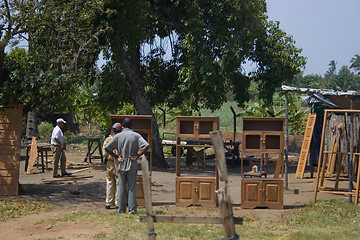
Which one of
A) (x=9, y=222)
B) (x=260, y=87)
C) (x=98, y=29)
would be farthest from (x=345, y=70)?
(x=9, y=222)

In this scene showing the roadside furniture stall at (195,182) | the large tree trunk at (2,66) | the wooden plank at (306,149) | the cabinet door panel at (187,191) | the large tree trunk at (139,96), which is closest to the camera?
the roadside furniture stall at (195,182)

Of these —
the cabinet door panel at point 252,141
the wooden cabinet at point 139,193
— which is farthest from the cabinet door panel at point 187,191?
the cabinet door panel at point 252,141

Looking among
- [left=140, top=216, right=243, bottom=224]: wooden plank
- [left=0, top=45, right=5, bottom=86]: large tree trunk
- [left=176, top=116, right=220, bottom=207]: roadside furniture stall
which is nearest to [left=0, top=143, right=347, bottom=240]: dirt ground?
[left=176, top=116, right=220, bottom=207]: roadside furniture stall

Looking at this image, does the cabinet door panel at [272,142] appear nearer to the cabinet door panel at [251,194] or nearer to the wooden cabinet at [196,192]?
the cabinet door panel at [251,194]

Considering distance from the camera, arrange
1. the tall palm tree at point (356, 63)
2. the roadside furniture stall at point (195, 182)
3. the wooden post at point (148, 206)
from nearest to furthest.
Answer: the wooden post at point (148, 206)
the roadside furniture stall at point (195, 182)
the tall palm tree at point (356, 63)

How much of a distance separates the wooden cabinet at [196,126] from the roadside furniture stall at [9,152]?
421 cm

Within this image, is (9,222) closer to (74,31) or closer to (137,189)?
(137,189)

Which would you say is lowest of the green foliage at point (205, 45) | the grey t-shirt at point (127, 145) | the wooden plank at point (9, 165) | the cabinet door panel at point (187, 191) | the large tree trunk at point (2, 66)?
the cabinet door panel at point (187, 191)

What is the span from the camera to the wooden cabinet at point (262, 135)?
12086mm

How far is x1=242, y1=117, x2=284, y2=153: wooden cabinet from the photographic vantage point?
12.1 meters

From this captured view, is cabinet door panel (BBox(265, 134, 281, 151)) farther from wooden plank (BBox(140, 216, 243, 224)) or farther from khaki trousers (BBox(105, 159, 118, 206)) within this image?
wooden plank (BBox(140, 216, 243, 224))

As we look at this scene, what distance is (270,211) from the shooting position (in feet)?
38.7

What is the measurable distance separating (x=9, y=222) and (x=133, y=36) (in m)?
10.3

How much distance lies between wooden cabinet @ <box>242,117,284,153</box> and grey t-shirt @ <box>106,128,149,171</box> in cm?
271
